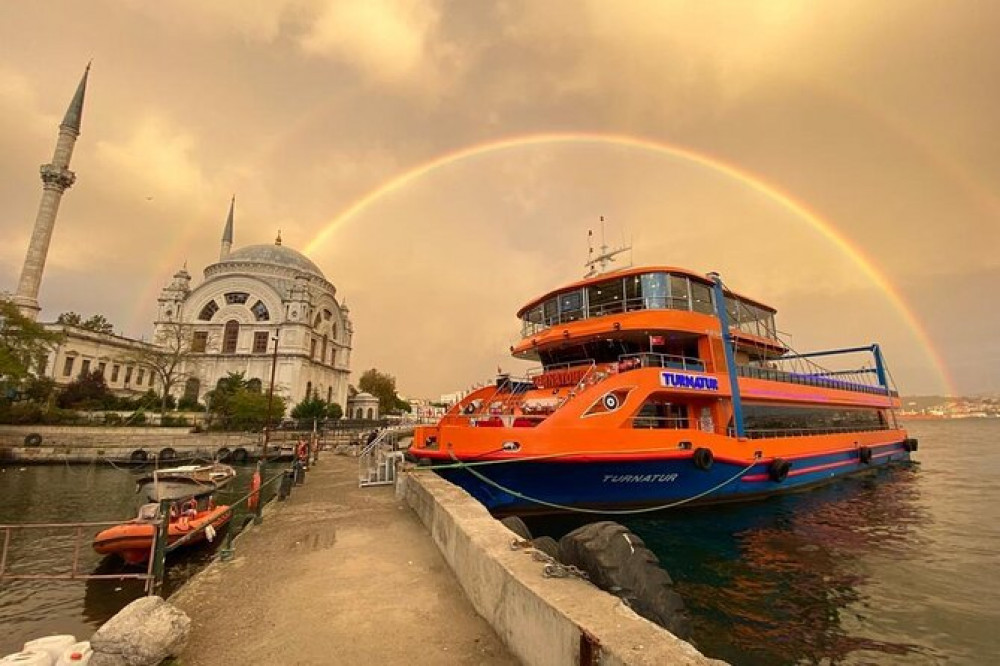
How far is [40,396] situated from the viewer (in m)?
38.1

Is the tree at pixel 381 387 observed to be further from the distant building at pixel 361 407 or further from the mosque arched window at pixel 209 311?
the mosque arched window at pixel 209 311

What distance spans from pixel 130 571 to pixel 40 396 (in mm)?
40546

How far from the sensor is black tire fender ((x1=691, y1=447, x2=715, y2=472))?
1206cm

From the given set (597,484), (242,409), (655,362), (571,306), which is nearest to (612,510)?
(597,484)

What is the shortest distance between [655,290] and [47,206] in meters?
59.0

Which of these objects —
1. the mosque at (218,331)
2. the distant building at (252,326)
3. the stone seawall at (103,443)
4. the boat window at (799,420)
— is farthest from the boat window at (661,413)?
the distant building at (252,326)

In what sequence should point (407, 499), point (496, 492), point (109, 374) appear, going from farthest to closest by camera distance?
1. point (109, 374)
2. point (496, 492)
3. point (407, 499)

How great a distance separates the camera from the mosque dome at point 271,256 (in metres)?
66.3

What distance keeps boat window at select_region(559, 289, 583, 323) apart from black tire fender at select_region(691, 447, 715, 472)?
5.80 meters

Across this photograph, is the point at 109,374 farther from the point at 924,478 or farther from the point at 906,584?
the point at 924,478

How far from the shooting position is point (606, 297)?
15562 millimetres

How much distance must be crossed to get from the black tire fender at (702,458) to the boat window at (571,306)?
5.80m

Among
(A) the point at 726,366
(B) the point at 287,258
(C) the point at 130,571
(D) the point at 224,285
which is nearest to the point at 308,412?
(D) the point at 224,285

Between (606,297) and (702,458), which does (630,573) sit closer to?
(702,458)
